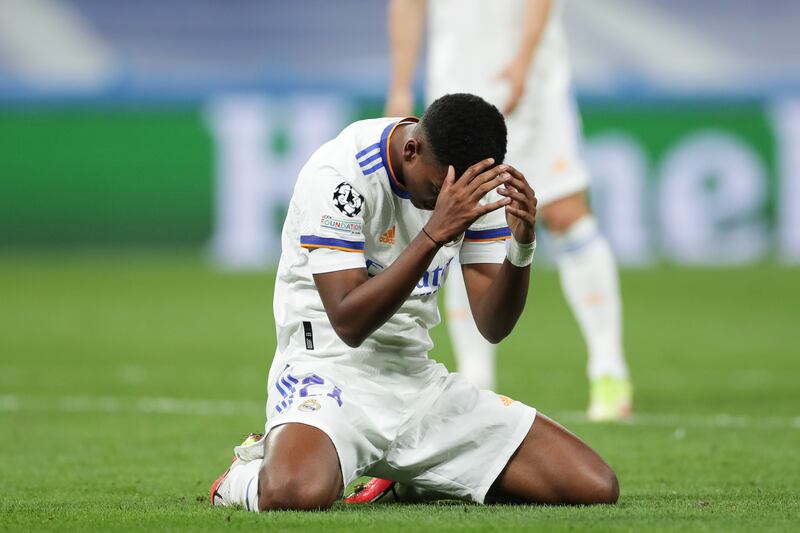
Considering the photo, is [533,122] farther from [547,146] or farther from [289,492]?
[289,492]

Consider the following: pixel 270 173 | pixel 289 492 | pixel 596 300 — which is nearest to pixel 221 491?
pixel 289 492

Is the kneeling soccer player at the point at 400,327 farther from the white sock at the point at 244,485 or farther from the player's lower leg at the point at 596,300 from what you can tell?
the player's lower leg at the point at 596,300

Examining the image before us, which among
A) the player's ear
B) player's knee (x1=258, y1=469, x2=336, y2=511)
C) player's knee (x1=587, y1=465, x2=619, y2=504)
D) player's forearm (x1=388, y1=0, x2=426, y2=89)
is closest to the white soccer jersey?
the player's ear

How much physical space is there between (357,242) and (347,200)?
0.40 feet

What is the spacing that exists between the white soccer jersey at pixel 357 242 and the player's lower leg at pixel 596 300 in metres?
2.00

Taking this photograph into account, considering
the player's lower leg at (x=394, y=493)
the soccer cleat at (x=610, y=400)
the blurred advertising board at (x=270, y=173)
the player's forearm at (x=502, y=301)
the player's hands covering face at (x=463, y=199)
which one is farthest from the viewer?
the blurred advertising board at (x=270, y=173)

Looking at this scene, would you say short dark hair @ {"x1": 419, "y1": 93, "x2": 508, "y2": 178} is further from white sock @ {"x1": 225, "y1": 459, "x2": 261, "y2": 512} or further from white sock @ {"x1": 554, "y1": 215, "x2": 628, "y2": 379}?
white sock @ {"x1": 554, "y1": 215, "x2": 628, "y2": 379}

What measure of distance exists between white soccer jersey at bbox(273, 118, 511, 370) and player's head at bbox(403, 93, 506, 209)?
0.20 meters

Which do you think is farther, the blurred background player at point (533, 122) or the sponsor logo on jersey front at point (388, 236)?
the blurred background player at point (533, 122)

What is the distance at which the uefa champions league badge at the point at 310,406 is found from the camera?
4141mm

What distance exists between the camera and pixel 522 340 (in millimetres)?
9859

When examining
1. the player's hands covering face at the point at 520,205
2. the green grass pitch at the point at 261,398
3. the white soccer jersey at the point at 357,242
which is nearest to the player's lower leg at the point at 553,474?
the green grass pitch at the point at 261,398

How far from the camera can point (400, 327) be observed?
4320 mm

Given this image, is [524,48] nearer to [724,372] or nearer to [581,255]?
[581,255]
